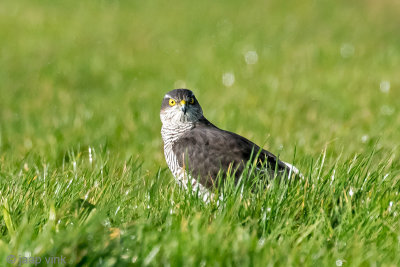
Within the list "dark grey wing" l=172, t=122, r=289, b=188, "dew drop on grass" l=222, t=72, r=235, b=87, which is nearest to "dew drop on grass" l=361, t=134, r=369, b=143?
"dark grey wing" l=172, t=122, r=289, b=188

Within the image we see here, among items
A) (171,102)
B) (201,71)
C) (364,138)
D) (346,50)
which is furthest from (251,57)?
(171,102)

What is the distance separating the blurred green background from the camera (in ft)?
24.9

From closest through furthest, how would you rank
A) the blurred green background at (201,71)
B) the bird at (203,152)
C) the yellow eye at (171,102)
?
1. the bird at (203,152)
2. the yellow eye at (171,102)
3. the blurred green background at (201,71)

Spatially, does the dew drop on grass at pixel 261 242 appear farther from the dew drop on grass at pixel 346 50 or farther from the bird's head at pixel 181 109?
the dew drop on grass at pixel 346 50

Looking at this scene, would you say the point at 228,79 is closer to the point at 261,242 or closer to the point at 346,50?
the point at 346,50

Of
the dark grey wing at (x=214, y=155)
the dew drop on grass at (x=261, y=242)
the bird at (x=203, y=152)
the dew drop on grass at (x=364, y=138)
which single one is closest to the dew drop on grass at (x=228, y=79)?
the dew drop on grass at (x=364, y=138)

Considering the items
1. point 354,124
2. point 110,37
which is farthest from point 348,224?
point 110,37

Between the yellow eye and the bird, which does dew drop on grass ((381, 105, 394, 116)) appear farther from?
the yellow eye

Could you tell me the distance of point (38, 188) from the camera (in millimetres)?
4133

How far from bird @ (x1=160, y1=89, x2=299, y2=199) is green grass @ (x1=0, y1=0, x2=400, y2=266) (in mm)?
243

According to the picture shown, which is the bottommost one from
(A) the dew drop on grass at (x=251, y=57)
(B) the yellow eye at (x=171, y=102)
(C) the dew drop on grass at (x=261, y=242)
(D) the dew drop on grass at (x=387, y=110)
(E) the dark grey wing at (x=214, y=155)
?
(C) the dew drop on grass at (x=261, y=242)

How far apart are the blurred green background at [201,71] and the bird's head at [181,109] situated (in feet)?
3.38

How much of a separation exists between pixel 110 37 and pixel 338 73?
633 cm

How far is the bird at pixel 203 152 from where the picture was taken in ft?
15.3
